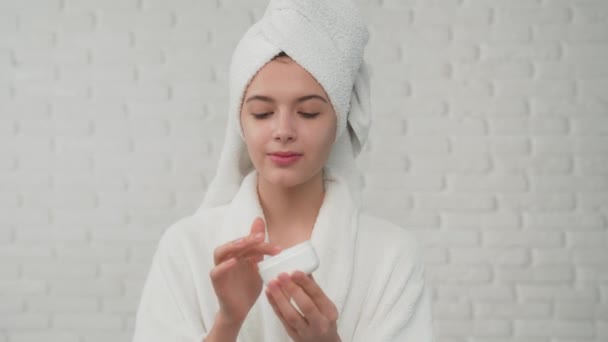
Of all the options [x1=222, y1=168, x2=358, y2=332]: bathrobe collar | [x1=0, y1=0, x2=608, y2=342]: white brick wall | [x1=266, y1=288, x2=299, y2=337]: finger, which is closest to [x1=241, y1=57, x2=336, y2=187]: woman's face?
[x1=222, y1=168, x2=358, y2=332]: bathrobe collar

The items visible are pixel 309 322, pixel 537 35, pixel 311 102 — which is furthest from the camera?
pixel 537 35

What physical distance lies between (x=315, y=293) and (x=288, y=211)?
0.30 metres

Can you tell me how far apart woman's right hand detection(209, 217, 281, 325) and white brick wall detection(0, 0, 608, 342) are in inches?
52.0

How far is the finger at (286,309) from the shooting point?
926 mm

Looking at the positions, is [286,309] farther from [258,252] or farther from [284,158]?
[284,158]

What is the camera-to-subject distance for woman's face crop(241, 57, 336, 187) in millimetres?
1072

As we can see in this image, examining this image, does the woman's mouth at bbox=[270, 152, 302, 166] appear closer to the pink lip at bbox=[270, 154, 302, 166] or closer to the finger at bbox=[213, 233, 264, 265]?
the pink lip at bbox=[270, 154, 302, 166]

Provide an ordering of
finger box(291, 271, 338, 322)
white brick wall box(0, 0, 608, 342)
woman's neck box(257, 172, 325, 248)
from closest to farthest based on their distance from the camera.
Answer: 1. finger box(291, 271, 338, 322)
2. woman's neck box(257, 172, 325, 248)
3. white brick wall box(0, 0, 608, 342)

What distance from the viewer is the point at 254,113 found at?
3.62ft

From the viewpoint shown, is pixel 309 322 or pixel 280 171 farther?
pixel 280 171

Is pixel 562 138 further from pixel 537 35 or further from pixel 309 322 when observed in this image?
pixel 309 322

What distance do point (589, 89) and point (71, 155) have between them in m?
1.90

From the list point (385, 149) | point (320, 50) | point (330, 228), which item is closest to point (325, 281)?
point (330, 228)

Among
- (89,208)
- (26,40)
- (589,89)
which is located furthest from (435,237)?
(26,40)
